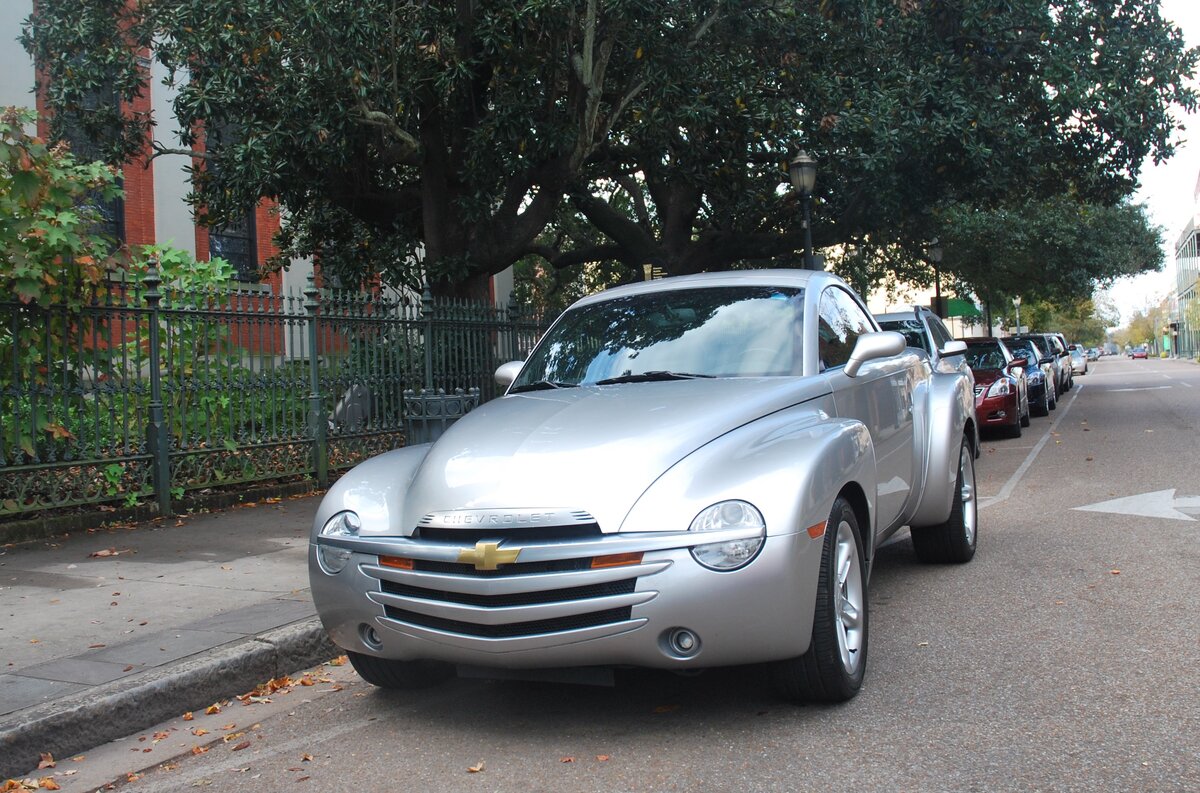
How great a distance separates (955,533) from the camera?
6832 millimetres

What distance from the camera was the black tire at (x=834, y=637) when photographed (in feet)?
13.1

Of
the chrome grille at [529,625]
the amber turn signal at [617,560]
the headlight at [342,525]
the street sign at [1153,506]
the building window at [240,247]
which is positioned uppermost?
the building window at [240,247]

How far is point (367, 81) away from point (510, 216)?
4095mm

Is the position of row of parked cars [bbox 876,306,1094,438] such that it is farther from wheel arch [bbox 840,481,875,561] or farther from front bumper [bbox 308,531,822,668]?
front bumper [bbox 308,531,822,668]

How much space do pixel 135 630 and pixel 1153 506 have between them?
7.90 m

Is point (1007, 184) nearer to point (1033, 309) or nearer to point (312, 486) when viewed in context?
point (312, 486)

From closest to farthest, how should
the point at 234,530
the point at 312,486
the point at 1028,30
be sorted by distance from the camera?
the point at 234,530 < the point at 312,486 < the point at 1028,30

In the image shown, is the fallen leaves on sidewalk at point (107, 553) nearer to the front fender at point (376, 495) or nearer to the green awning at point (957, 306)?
the front fender at point (376, 495)

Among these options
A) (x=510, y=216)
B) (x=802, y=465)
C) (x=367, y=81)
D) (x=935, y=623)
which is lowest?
(x=935, y=623)

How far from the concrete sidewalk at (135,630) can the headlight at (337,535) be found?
3.42 ft

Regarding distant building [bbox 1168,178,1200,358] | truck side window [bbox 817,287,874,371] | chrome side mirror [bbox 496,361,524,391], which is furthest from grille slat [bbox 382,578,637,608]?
distant building [bbox 1168,178,1200,358]

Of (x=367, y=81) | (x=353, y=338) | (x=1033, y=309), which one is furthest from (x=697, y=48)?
(x=1033, y=309)

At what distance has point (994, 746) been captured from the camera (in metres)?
3.75

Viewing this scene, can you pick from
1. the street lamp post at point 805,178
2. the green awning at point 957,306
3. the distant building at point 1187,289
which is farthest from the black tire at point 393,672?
the distant building at point 1187,289
